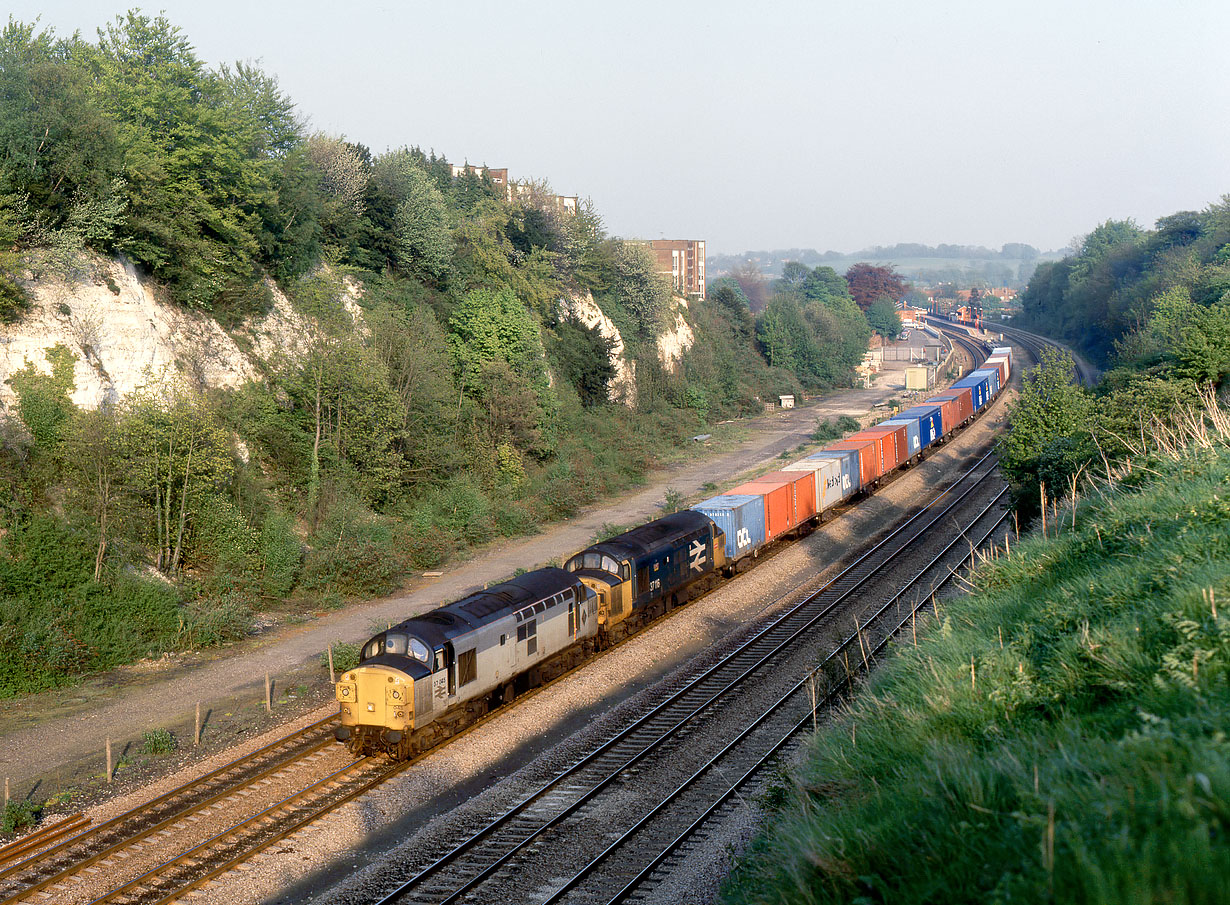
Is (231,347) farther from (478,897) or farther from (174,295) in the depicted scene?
(478,897)

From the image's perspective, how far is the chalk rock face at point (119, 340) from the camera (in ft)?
89.5

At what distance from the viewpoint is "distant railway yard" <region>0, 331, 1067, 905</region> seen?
1348 centimetres

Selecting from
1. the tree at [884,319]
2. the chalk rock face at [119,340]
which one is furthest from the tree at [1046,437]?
the tree at [884,319]

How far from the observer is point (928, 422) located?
5172 centimetres

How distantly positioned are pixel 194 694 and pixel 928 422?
42354mm

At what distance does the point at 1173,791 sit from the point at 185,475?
27017mm

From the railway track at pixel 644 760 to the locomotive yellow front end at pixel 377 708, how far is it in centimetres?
295

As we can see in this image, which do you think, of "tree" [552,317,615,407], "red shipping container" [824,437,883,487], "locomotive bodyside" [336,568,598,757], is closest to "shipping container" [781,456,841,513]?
"red shipping container" [824,437,883,487]

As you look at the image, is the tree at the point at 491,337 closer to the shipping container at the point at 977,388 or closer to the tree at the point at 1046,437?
the tree at the point at 1046,437

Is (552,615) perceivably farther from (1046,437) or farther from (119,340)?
(1046,437)

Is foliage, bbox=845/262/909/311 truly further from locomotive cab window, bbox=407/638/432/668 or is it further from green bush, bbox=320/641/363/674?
locomotive cab window, bbox=407/638/432/668

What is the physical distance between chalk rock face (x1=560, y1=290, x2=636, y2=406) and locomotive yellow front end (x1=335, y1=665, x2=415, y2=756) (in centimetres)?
4198

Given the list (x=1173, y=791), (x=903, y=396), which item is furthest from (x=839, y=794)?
(x=903, y=396)

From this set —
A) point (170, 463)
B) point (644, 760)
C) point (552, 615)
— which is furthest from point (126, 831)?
point (170, 463)
